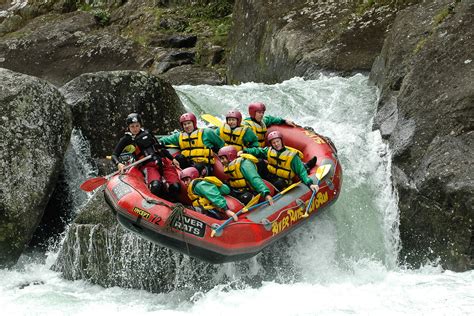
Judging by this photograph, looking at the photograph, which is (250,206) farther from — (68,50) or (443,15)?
(68,50)

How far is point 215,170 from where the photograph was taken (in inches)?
340

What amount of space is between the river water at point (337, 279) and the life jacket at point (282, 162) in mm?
802

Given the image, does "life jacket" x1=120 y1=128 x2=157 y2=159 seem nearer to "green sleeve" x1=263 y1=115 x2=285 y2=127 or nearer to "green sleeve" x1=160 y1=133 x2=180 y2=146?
"green sleeve" x1=160 y1=133 x2=180 y2=146

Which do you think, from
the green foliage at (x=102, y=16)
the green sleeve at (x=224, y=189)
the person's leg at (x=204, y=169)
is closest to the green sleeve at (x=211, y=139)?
the person's leg at (x=204, y=169)

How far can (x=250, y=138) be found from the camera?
898cm

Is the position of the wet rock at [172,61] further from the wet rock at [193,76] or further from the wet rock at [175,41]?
the wet rock at [175,41]

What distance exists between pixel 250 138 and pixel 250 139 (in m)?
0.01

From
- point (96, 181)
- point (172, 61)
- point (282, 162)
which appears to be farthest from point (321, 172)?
point (172, 61)

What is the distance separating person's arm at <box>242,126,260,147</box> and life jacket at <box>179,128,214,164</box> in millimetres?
560

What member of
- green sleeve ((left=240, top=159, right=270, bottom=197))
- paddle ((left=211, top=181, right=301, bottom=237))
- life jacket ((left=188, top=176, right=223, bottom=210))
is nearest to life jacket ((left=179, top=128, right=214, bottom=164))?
green sleeve ((left=240, top=159, right=270, bottom=197))

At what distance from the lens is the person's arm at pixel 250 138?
8961mm

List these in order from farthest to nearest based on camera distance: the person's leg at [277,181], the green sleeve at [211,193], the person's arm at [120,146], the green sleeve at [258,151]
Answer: the green sleeve at [258,151], the person's leg at [277,181], the person's arm at [120,146], the green sleeve at [211,193]

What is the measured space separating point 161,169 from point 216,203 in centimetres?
119

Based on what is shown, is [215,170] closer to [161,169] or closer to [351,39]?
[161,169]
